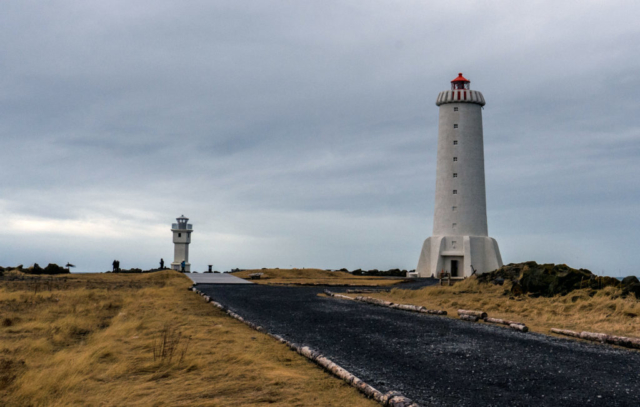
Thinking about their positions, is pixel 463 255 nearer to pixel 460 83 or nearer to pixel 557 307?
pixel 460 83

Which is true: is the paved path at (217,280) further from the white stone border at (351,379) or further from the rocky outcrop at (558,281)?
the white stone border at (351,379)

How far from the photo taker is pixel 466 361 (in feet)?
28.1

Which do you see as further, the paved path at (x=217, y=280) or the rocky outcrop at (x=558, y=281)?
the paved path at (x=217, y=280)

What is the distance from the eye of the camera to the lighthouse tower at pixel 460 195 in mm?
40844

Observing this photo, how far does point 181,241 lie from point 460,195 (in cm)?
3090

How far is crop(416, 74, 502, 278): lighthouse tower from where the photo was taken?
40.8 meters

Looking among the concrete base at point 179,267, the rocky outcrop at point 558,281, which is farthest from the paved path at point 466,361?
the concrete base at point 179,267

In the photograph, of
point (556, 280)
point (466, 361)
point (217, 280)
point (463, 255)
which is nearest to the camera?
point (466, 361)

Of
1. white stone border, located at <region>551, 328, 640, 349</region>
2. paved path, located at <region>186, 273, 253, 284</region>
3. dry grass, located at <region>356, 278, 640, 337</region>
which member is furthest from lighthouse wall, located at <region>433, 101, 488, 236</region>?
white stone border, located at <region>551, 328, 640, 349</region>

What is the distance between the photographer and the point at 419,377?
24.6ft

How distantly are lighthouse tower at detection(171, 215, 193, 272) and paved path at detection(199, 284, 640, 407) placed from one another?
44.4 metres

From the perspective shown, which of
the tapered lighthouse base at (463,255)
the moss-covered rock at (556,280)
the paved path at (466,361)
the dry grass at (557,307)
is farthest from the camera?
the tapered lighthouse base at (463,255)

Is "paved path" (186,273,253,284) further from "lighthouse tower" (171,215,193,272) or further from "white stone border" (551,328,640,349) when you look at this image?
"white stone border" (551,328,640,349)

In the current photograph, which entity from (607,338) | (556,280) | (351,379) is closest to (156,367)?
(351,379)
